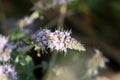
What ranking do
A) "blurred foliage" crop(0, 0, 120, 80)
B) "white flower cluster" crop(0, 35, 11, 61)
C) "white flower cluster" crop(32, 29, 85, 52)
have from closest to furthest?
"white flower cluster" crop(32, 29, 85, 52) < "white flower cluster" crop(0, 35, 11, 61) < "blurred foliage" crop(0, 0, 120, 80)

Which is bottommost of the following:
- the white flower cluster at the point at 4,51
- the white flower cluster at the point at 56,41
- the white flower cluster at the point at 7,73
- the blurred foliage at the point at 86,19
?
the white flower cluster at the point at 7,73

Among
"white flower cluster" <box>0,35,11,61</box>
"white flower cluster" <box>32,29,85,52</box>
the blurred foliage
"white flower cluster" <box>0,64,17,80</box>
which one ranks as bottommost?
"white flower cluster" <box>0,64,17,80</box>

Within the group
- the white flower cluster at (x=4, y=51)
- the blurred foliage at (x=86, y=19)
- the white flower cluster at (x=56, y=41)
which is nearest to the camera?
the white flower cluster at (x=56, y=41)

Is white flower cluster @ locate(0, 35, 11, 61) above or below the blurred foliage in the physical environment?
below

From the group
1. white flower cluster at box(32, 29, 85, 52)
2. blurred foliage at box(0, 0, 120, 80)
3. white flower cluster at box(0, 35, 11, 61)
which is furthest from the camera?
blurred foliage at box(0, 0, 120, 80)

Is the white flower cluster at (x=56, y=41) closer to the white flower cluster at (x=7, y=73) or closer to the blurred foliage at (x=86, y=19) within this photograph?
the white flower cluster at (x=7, y=73)

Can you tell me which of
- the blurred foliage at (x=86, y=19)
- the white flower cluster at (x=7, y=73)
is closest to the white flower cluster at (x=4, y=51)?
the white flower cluster at (x=7, y=73)

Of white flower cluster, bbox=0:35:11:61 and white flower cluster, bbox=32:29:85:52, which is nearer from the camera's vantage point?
white flower cluster, bbox=32:29:85:52

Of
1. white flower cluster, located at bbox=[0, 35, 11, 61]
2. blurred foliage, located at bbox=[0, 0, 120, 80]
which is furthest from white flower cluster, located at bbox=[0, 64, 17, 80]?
blurred foliage, located at bbox=[0, 0, 120, 80]

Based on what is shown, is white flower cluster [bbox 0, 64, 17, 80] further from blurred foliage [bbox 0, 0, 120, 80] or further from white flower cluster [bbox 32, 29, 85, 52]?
blurred foliage [bbox 0, 0, 120, 80]
